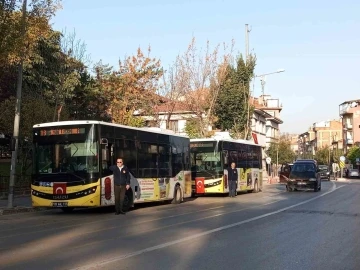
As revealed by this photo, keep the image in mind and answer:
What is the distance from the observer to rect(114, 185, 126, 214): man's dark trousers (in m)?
17.9

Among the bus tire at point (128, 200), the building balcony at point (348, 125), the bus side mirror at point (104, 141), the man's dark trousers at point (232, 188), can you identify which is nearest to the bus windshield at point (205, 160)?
the man's dark trousers at point (232, 188)

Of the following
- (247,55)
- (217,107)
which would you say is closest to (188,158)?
(217,107)

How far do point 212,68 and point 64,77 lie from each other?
15.5 m

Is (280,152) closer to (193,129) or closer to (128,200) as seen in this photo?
(193,129)

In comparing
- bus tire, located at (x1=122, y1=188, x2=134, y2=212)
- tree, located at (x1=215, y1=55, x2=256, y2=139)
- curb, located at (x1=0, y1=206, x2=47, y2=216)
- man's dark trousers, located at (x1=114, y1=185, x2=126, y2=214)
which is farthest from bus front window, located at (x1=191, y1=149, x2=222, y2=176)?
tree, located at (x1=215, y1=55, x2=256, y2=139)

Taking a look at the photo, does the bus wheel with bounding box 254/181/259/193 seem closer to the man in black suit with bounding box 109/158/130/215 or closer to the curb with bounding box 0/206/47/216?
the curb with bounding box 0/206/47/216

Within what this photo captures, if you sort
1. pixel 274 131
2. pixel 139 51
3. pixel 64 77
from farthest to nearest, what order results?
pixel 274 131 → pixel 139 51 → pixel 64 77

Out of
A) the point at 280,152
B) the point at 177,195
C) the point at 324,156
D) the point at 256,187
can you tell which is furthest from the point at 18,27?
the point at 324,156

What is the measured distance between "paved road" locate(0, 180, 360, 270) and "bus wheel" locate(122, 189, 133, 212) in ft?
3.40

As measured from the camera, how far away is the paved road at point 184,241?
29.2 ft

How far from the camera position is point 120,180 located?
58.4ft

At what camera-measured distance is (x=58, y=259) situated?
9.19 meters

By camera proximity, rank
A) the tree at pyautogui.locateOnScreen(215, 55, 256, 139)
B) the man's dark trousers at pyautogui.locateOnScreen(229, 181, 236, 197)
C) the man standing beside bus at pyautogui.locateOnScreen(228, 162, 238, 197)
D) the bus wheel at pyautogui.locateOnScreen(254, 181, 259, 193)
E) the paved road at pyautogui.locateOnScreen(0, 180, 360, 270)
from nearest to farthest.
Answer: the paved road at pyautogui.locateOnScreen(0, 180, 360, 270), the man standing beside bus at pyautogui.locateOnScreen(228, 162, 238, 197), the man's dark trousers at pyautogui.locateOnScreen(229, 181, 236, 197), the bus wheel at pyautogui.locateOnScreen(254, 181, 259, 193), the tree at pyautogui.locateOnScreen(215, 55, 256, 139)

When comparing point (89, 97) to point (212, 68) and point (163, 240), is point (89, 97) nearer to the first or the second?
point (212, 68)
